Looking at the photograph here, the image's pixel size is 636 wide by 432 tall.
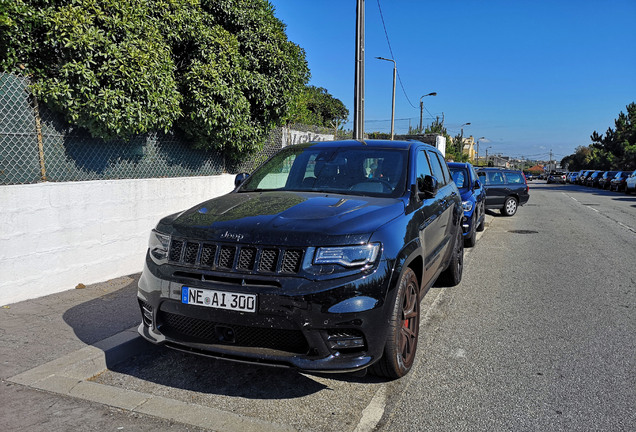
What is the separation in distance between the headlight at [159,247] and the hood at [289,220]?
0.06m

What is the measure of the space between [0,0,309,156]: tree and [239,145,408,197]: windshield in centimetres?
253

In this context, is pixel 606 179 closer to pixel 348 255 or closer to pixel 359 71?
pixel 359 71

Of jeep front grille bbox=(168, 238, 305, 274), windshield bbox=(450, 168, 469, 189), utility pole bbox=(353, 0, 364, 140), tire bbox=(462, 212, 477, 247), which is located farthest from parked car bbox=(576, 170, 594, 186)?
jeep front grille bbox=(168, 238, 305, 274)

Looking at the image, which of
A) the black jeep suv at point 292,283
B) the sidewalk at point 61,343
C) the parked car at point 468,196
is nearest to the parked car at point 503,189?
the parked car at point 468,196

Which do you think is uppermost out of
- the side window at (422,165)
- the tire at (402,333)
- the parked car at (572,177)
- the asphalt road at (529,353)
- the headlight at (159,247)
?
the side window at (422,165)

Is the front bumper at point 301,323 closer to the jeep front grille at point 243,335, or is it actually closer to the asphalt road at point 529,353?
the jeep front grille at point 243,335

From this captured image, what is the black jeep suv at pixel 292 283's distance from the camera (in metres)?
2.84

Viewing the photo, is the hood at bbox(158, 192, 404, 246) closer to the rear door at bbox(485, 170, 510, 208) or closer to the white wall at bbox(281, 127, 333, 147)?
the white wall at bbox(281, 127, 333, 147)

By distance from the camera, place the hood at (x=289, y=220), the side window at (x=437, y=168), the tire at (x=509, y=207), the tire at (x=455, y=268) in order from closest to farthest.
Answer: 1. the hood at (x=289, y=220)
2. the side window at (x=437, y=168)
3. the tire at (x=455, y=268)
4. the tire at (x=509, y=207)

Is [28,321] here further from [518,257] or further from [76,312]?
[518,257]

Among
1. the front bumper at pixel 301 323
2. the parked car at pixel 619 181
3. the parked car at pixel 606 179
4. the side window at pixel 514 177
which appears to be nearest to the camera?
the front bumper at pixel 301 323

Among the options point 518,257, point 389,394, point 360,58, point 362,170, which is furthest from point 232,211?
point 360,58

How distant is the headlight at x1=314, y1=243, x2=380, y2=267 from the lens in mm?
2895

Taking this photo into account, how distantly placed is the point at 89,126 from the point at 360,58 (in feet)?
25.2
